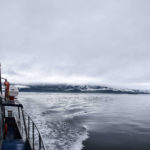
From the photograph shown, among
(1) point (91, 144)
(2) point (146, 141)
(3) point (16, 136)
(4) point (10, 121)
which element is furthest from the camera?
(2) point (146, 141)

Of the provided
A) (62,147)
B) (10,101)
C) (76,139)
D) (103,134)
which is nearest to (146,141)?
(103,134)

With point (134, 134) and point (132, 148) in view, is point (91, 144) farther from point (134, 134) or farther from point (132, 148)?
point (134, 134)

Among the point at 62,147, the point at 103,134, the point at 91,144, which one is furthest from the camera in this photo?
the point at 103,134

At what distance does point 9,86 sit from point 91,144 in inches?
344

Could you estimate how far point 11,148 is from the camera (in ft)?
25.8

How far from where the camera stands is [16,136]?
10414 millimetres

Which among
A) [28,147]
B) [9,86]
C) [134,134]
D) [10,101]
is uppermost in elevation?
[9,86]

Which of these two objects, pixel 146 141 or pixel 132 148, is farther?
pixel 146 141

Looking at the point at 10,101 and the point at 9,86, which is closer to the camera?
the point at 10,101

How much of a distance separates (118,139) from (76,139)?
12.7 feet

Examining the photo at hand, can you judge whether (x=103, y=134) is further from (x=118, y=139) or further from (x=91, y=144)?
(x=91, y=144)

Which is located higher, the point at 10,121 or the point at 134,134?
the point at 10,121

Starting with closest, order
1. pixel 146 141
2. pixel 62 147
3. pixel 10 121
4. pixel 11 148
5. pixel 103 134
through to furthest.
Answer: pixel 11 148 < pixel 10 121 < pixel 62 147 < pixel 146 141 < pixel 103 134

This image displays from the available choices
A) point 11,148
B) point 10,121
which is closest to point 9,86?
point 11,148
